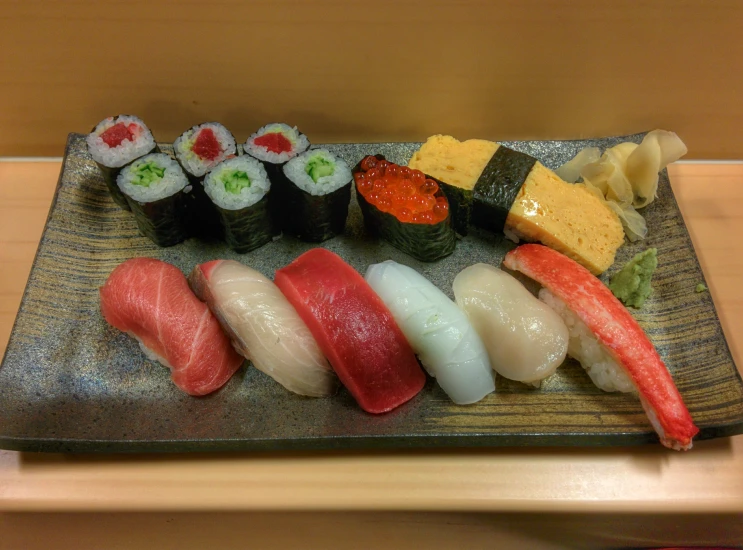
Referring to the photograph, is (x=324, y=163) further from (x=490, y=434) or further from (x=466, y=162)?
(x=490, y=434)

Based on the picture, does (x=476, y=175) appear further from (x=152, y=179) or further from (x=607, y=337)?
(x=152, y=179)

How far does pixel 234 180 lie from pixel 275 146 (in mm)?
213

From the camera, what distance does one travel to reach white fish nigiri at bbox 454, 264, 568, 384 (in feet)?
5.39

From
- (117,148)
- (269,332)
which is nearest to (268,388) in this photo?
(269,332)

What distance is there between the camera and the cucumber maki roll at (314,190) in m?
1.93

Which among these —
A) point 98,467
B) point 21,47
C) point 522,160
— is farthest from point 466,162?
point 21,47

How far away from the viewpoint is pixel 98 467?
165 centimetres

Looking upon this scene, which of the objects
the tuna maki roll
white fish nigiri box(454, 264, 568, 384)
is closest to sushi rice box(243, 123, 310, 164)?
the tuna maki roll

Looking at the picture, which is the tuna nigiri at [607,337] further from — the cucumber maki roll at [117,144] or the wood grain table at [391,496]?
the cucumber maki roll at [117,144]

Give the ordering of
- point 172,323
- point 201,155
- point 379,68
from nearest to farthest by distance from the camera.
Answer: point 172,323 < point 201,155 < point 379,68

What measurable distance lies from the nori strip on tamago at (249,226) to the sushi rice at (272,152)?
0.50 ft

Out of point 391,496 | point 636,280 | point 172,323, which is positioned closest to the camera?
point 391,496

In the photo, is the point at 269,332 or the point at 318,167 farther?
the point at 318,167

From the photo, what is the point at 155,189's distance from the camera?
1.91 meters
